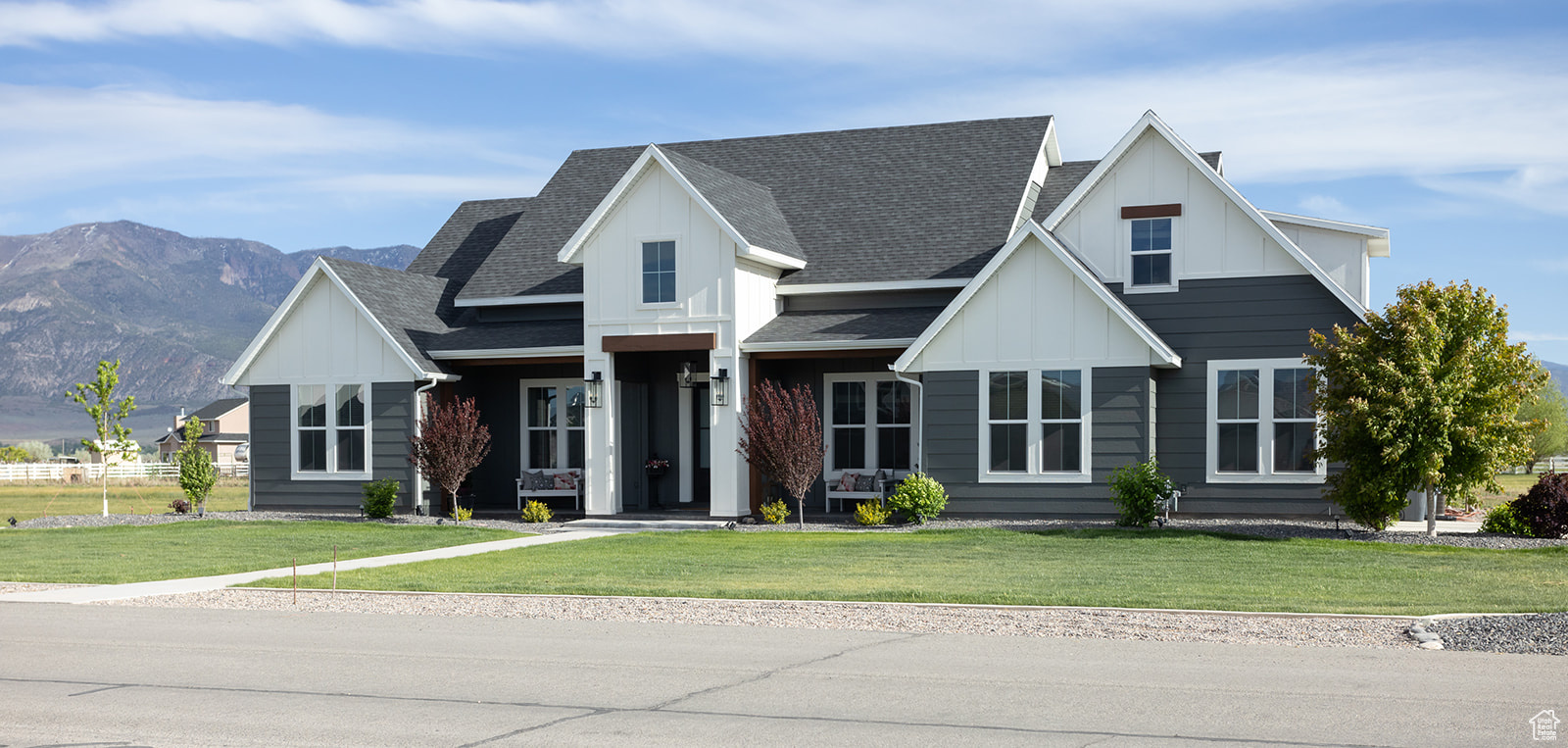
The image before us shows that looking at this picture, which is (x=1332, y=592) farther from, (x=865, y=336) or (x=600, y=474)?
(x=600, y=474)

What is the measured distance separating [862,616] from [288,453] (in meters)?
18.4

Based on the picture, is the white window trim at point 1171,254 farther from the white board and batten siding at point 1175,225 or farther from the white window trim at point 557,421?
the white window trim at point 557,421

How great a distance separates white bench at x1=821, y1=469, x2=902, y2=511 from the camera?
26172 mm

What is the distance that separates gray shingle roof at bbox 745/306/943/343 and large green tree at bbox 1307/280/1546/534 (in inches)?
295

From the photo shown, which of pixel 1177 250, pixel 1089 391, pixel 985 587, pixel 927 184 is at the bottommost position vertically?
pixel 985 587

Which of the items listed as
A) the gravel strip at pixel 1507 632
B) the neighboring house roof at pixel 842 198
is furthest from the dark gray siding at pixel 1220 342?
the gravel strip at pixel 1507 632

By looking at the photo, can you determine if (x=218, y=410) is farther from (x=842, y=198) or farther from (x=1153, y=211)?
(x=1153, y=211)

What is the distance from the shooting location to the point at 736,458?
25703 mm

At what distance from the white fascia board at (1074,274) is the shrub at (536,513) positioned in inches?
286

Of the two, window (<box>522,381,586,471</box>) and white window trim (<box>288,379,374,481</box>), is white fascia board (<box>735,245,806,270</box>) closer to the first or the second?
window (<box>522,381,586,471</box>)

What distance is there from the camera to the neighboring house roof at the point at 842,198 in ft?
88.3

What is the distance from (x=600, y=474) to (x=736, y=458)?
2718 mm

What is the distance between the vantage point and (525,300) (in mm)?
28562

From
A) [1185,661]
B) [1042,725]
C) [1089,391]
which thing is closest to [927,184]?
[1089,391]
